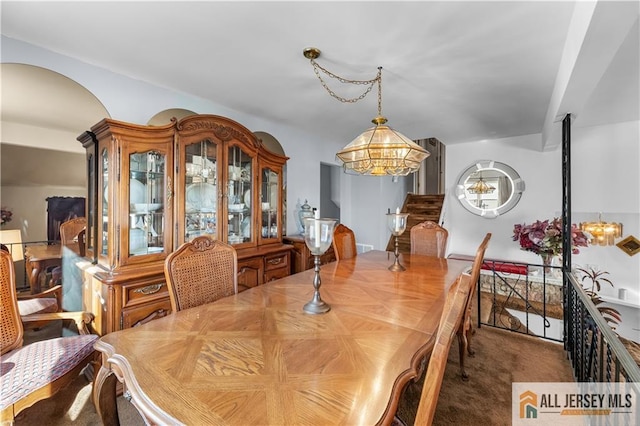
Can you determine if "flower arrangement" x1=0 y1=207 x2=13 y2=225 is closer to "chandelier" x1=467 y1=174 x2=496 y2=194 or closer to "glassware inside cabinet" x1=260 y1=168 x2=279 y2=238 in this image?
"glassware inside cabinet" x1=260 y1=168 x2=279 y2=238

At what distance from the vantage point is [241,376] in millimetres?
851

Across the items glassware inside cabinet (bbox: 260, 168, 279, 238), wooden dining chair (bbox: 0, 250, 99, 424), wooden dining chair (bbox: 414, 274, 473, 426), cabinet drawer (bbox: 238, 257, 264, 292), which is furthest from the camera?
glassware inside cabinet (bbox: 260, 168, 279, 238)

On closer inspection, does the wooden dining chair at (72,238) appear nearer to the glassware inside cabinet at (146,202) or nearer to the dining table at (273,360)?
the glassware inside cabinet at (146,202)

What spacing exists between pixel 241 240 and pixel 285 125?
5.70ft

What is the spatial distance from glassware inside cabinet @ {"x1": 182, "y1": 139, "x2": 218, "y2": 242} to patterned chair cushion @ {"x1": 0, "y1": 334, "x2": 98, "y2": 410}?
978mm

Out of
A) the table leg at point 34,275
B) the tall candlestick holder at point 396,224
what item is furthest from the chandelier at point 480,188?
the table leg at point 34,275

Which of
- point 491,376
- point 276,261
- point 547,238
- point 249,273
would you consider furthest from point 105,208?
point 547,238

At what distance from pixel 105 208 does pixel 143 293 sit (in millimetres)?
682

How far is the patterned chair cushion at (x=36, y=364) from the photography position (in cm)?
130

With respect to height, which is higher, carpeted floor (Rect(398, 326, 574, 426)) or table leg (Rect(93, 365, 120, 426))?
table leg (Rect(93, 365, 120, 426))

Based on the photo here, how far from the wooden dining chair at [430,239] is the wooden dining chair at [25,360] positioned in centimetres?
280

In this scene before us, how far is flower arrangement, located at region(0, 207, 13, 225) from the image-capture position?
2.17 m

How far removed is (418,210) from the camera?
605 centimetres

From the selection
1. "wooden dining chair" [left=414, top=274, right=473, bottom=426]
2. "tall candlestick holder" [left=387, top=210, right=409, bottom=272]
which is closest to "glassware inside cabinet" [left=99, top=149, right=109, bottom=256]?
"tall candlestick holder" [left=387, top=210, right=409, bottom=272]
